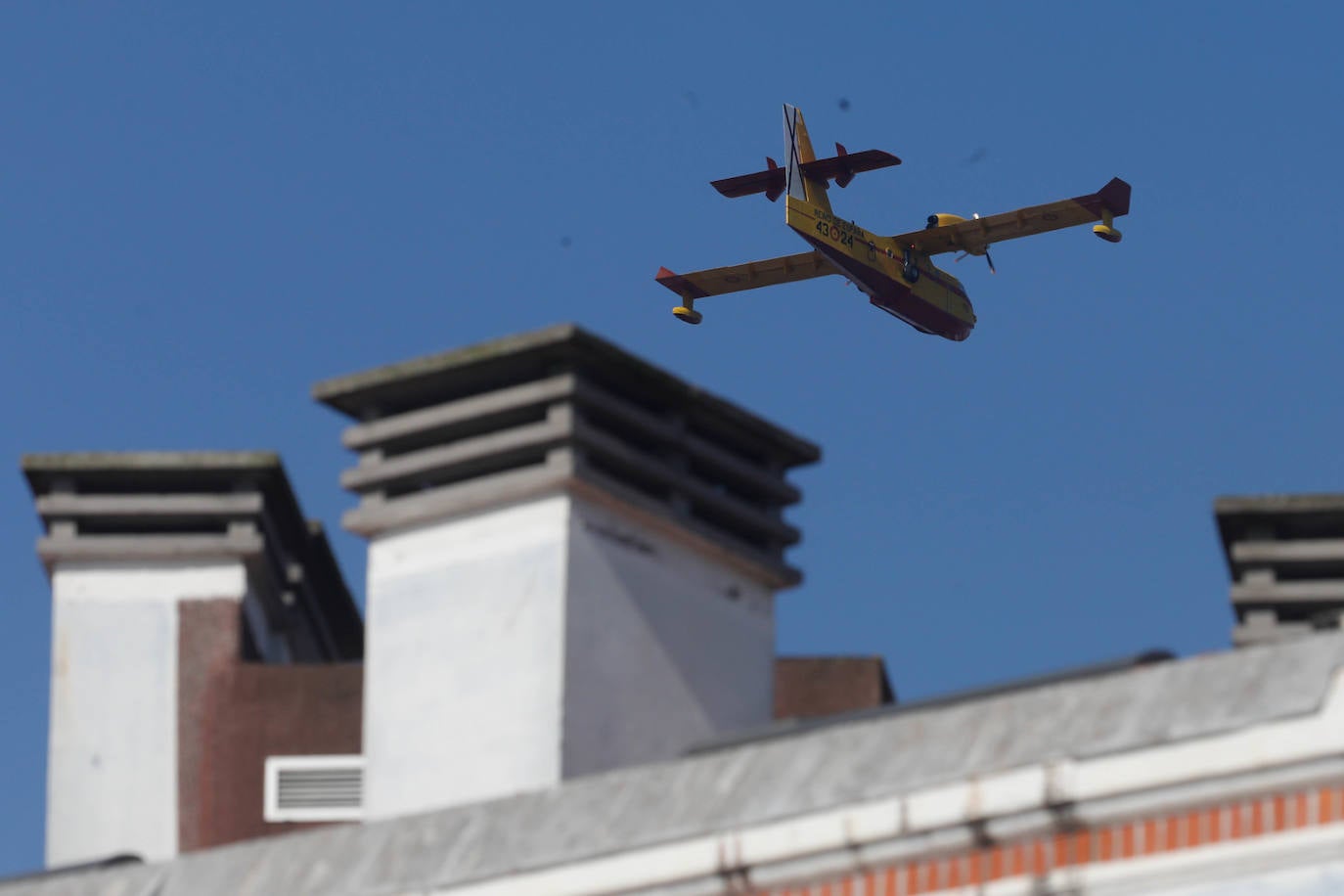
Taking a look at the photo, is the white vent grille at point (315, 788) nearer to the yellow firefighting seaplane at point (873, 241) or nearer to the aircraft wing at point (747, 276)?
the yellow firefighting seaplane at point (873, 241)

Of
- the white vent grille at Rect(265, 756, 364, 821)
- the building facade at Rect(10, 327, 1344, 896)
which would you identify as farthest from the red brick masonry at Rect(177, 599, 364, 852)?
the white vent grille at Rect(265, 756, 364, 821)

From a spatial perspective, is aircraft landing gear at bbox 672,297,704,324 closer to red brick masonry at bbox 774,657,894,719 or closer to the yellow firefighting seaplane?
the yellow firefighting seaplane

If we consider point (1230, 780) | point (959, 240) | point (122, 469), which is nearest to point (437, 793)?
point (122, 469)

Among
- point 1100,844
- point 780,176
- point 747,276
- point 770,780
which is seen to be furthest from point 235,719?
point 747,276

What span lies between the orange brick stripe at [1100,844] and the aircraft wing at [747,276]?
138 ft

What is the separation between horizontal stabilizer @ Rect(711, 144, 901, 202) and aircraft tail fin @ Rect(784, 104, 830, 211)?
90 mm

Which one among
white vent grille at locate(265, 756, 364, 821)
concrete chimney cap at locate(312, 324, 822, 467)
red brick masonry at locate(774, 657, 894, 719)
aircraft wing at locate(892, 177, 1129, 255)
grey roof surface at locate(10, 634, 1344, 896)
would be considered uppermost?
aircraft wing at locate(892, 177, 1129, 255)

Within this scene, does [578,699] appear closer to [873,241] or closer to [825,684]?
[825,684]

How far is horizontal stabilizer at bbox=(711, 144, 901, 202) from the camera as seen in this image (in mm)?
47125

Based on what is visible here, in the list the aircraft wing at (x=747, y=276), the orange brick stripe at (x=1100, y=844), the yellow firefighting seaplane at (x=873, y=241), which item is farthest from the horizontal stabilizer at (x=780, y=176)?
the orange brick stripe at (x=1100, y=844)

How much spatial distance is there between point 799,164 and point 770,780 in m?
37.3

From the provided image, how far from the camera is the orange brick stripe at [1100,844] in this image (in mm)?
9398

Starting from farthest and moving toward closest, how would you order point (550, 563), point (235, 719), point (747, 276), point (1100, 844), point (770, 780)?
point (747, 276) < point (235, 719) < point (550, 563) < point (770, 780) < point (1100, 844)

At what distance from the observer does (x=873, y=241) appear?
4897 centimetres
